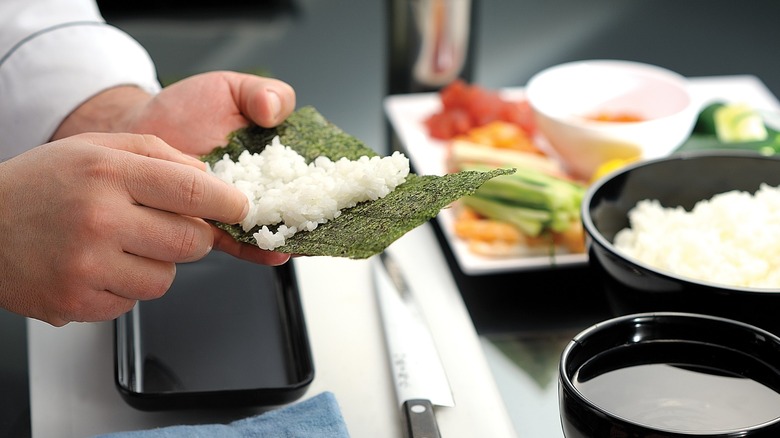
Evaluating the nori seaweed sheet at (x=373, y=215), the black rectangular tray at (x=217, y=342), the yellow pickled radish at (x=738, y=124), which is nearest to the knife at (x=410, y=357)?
the black rectangular tray at (x=217, y=342)

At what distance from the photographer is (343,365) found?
1.09m

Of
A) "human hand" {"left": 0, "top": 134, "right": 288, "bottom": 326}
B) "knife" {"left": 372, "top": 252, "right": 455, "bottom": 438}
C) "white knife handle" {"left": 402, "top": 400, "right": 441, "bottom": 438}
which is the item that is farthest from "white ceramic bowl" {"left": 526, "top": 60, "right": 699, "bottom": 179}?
"human hand" {"left": 0, "top": 134, "right": 288, "bottom": 326}

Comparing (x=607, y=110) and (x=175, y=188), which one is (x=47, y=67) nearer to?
(x=175, y=188)

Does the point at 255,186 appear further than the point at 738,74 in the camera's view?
No

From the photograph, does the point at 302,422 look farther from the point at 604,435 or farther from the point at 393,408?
the point at 604,435

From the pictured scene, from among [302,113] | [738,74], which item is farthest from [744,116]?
[302,113]

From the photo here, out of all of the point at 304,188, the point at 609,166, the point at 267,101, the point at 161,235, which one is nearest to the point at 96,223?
the point at 161,235

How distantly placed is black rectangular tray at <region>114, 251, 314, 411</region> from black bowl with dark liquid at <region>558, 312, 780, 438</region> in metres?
0.29

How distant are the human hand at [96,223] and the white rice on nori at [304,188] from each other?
0.04 meters

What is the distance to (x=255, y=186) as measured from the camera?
0.94 m

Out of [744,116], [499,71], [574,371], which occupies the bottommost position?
[499,71]

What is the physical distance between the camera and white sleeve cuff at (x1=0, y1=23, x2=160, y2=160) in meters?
1.30

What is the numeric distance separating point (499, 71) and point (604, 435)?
4.53ft

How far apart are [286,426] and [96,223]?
26cm
